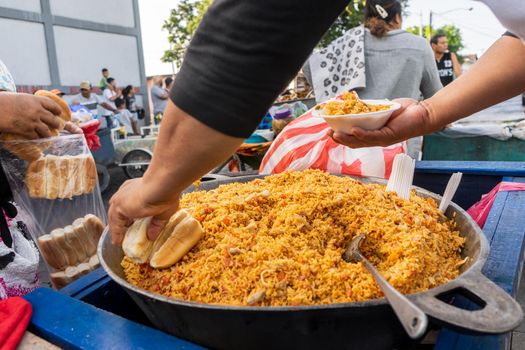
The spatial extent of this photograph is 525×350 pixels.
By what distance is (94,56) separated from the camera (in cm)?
1317

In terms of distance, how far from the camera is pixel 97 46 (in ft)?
43.3

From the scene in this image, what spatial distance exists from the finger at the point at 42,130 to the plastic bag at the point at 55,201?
0.07 feet

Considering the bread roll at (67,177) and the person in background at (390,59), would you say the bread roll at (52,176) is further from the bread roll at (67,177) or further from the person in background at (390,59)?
the person in background at (390,59)

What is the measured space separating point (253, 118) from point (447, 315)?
18.7 inches

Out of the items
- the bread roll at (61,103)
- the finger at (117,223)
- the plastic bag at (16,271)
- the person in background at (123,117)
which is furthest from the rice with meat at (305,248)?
the person in background at (123,117)

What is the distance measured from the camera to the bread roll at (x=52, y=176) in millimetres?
1577

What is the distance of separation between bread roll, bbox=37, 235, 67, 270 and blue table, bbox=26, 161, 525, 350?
1.05 ft

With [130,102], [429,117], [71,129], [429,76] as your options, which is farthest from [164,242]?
[130,102]

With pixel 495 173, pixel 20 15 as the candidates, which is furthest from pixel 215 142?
pixel 20 15

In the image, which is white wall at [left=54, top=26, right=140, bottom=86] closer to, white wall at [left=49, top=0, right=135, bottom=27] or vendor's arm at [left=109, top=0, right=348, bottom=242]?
white wall at [left=49, top=0, right=135, bottom=27]

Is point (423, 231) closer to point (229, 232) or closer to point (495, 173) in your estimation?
point (229, 232)

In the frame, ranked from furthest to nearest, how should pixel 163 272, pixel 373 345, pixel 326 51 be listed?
1. pixel 326 51
2. pixel 163 272
3. pixel 373 345

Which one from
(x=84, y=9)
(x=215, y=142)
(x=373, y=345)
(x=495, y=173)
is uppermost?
(x=84, y=9)

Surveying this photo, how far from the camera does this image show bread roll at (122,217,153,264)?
101 centimetres
